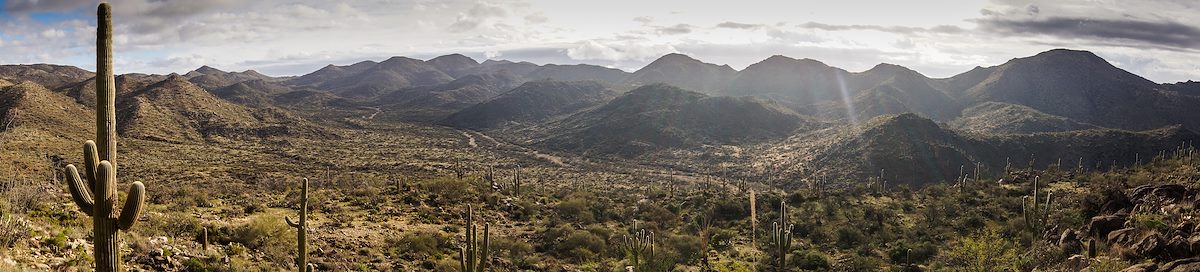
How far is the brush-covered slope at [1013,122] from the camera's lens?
88625mm

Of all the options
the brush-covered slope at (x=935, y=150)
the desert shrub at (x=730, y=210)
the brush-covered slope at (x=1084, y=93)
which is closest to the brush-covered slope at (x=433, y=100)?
the brush-covered slope at (x=935, y=150)

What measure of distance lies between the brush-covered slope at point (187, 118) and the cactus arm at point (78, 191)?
59.9 meters

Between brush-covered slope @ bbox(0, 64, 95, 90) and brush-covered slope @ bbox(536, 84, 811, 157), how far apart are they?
94.9 metres

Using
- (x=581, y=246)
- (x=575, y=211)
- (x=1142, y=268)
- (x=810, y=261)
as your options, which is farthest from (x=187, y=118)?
(x=1142, y=268)

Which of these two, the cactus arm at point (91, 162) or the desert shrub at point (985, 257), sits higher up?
the cactus arm at point (91, 162)

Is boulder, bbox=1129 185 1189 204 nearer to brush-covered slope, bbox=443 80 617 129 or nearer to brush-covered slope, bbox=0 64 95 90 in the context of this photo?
brush-covered slope, bbox=443 80 617 129

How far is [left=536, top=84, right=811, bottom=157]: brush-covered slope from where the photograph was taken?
8138cm

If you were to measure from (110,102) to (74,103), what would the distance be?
2679 inches

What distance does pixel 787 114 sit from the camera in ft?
323

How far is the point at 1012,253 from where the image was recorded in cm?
1856

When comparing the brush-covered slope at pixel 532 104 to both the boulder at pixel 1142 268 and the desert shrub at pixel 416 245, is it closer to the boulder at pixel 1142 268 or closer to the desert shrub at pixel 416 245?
the desert shrub at pixel 416 245

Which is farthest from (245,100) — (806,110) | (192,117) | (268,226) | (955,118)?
(955,118)

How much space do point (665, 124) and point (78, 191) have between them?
278 feet

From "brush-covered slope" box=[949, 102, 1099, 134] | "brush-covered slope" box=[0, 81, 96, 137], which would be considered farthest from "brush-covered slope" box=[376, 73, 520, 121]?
"brush-covered slope" box=[949, 102, 1099, 134]
